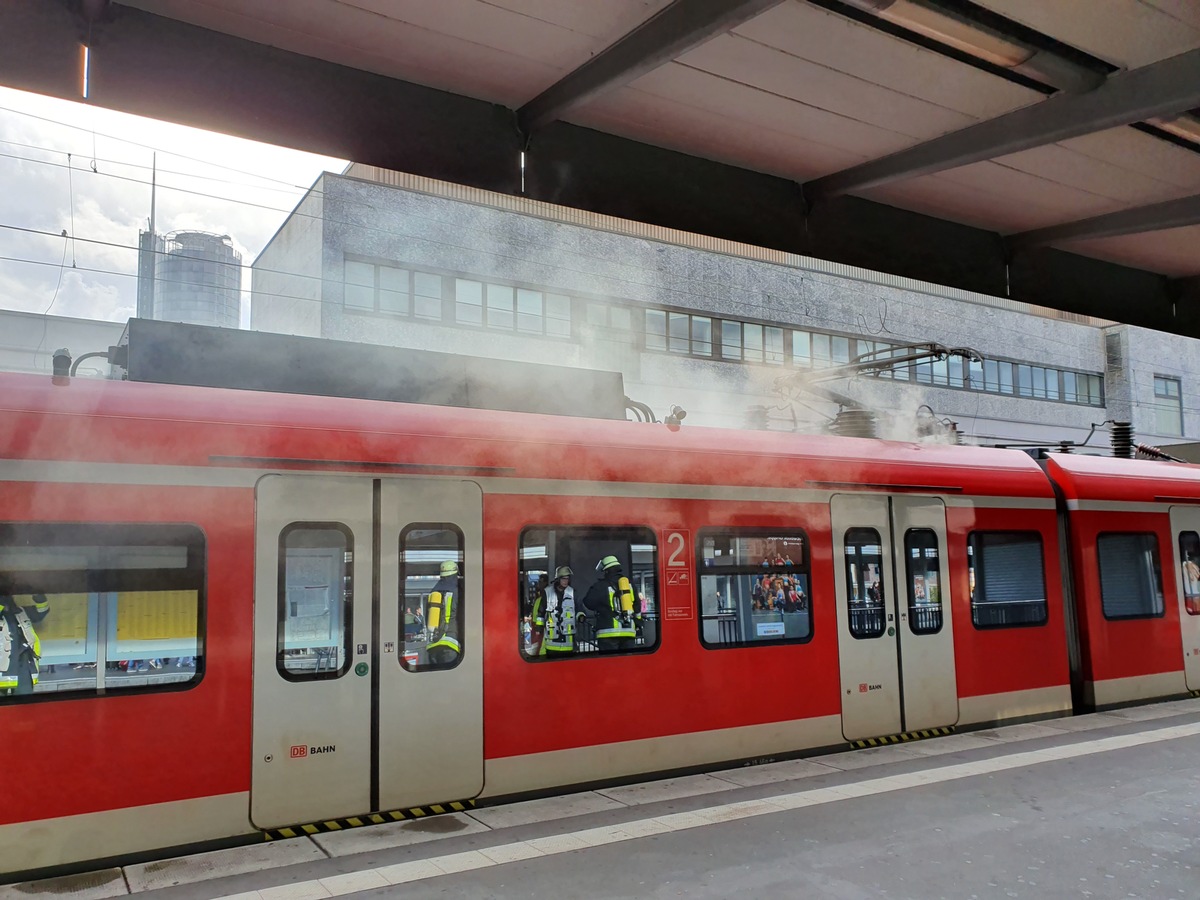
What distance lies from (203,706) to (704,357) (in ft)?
66.4

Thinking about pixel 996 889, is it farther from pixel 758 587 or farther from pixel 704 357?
pixel 704 357

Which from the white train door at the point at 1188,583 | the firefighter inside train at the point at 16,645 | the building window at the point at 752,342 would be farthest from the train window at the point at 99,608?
the building window at the point at 752,342

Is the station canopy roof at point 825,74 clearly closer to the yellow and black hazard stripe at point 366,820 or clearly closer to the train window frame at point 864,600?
the train window frame at point 864,600

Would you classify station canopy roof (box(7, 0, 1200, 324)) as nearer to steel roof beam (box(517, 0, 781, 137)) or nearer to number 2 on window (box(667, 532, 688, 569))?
steel roof beam (box(517, 0, 781, 137))

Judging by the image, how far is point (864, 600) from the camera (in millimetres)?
7988

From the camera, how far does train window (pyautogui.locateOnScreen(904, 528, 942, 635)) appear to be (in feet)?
27.3

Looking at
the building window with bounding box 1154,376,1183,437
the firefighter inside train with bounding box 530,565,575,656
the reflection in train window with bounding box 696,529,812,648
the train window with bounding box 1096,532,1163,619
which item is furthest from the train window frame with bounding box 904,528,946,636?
the building window with bounding box 1154,376,1183,437

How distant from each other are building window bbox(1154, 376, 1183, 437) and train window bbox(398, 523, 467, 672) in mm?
35938

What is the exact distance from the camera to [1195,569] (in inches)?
428

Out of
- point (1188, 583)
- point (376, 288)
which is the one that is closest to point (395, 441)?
point (1188, 583)

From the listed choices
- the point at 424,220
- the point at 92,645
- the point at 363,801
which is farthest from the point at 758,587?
the point at 424,220

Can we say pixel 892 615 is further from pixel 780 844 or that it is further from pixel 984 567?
pixel 780 844

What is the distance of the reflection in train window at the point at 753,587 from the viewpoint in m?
7.09

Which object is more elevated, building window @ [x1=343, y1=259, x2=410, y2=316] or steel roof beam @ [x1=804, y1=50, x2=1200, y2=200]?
building window @ [x1=343, y1=259, x2=410, y2=316]
